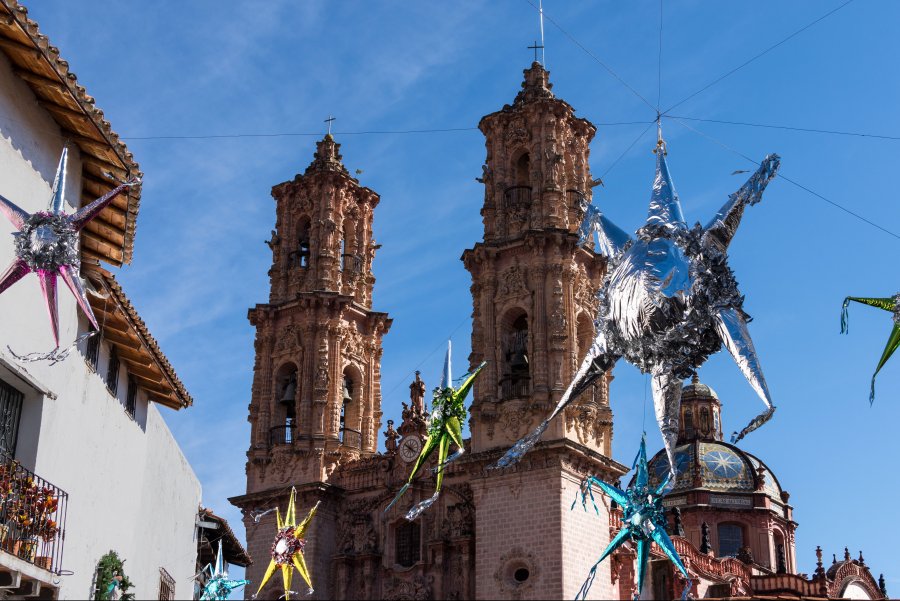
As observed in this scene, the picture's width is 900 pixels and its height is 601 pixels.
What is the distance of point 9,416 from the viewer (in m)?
16.3

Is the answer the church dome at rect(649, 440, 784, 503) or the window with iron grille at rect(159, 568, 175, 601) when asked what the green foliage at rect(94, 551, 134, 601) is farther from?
the church dome at rect(649, 440, 784, 503)

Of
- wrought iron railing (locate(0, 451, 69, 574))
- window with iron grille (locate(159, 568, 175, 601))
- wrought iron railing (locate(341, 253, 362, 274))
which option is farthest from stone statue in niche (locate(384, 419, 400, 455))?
wrought iron railing (locate(0, 451, 69, 574))

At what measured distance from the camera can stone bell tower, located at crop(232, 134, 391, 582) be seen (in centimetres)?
3753

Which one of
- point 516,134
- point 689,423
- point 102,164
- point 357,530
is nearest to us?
point 102,164

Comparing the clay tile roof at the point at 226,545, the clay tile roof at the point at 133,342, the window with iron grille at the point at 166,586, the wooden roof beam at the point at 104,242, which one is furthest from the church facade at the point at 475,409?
the wooden roof beam at the point at 104,242

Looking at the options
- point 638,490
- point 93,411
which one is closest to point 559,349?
point 638,490

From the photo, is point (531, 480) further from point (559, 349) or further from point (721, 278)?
point (721, 278)

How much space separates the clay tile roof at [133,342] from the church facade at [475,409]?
12.0 m

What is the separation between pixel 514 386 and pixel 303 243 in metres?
11.2

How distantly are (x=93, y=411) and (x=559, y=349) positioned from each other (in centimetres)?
1658

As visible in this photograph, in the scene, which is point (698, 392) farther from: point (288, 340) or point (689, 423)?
point (288, 340)

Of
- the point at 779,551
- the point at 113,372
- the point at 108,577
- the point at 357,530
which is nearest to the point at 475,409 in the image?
the point at 357,530

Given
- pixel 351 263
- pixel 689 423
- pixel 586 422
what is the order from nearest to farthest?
pixel 586 422, pixel 351 263, pixel 689 423

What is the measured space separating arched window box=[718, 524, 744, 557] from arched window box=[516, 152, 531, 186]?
21855mm
